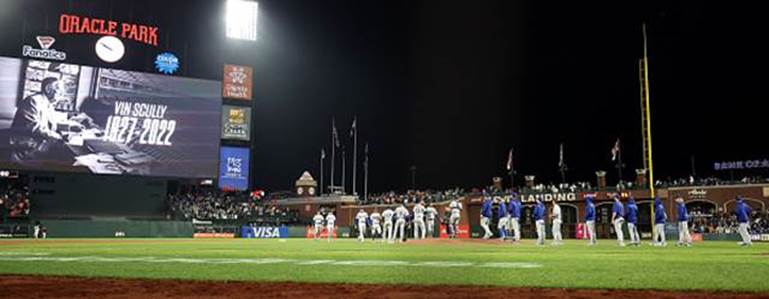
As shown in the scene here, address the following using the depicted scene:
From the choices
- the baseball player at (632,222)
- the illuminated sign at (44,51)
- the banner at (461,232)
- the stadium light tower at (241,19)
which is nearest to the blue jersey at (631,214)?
the baseball player at (632,222)

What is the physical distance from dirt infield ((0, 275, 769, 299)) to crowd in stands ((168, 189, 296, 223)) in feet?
143

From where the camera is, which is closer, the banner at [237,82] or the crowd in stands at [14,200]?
the crowd in stands at [14,200]

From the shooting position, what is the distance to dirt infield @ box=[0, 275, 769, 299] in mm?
6062

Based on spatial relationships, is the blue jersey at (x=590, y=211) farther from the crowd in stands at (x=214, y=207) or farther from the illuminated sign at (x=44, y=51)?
the illuminated sign at (x=44, y=51)

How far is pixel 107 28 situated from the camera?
46000 mm

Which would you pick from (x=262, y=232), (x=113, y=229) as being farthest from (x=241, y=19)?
(x=113, y=229)

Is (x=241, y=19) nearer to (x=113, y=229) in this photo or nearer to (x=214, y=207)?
(x=214, y=207)

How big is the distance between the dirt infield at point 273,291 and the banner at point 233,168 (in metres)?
42.0

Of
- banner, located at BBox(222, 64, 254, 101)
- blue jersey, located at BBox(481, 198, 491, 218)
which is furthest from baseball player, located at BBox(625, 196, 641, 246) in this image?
banner, located at BBox(222, 64, 254, 101)

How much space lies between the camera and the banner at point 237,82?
50250 millimetres

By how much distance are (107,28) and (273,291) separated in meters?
44.7

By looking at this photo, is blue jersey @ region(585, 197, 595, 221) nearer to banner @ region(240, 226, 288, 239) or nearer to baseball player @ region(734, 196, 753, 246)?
baseball player @ region(734, 196, 753, 246)

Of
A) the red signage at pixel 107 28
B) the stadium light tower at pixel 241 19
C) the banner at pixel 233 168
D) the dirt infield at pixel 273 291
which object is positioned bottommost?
the dirt infield at pixel 273 291

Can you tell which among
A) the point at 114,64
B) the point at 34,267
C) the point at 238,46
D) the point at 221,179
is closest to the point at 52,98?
the point at 114,64
